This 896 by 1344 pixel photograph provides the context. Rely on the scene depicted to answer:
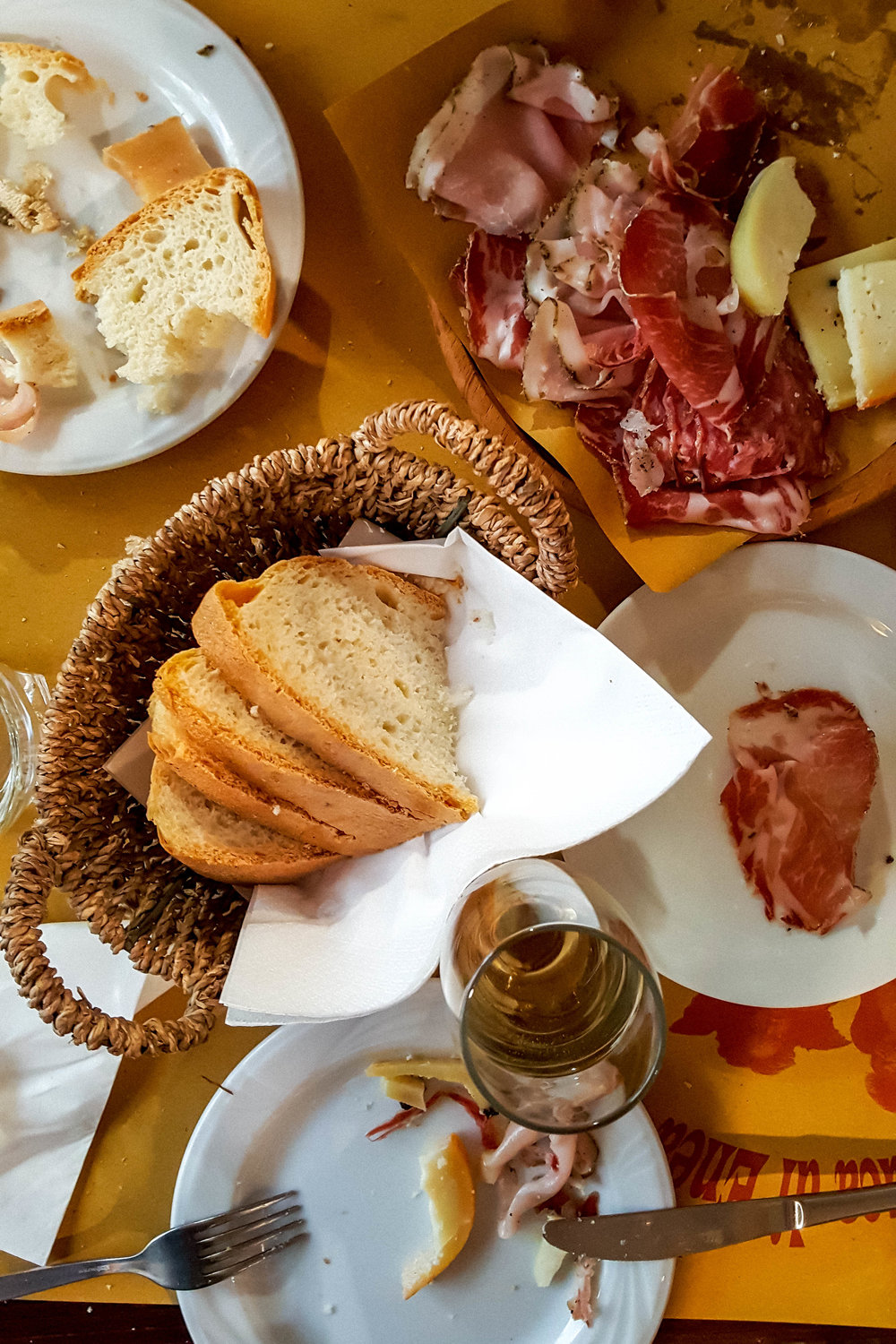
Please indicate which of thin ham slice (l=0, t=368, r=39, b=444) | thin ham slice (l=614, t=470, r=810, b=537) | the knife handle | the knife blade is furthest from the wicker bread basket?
the knife handle

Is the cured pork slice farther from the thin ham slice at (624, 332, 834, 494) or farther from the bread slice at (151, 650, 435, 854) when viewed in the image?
the bread slice at (151, 650, 435, 854)

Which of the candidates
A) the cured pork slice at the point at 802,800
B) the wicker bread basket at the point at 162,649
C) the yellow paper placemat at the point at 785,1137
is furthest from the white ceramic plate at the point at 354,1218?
the cured pork slice at the point at 802,800

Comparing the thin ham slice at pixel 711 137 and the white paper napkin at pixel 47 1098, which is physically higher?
the thin ham slice at pixel 711 137

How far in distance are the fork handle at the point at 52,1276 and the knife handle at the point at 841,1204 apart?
80cm

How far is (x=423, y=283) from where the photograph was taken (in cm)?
111

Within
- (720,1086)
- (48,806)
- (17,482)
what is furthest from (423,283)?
(720,1086)

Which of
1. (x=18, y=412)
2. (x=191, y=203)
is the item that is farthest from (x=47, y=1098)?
(x=191, y=203)

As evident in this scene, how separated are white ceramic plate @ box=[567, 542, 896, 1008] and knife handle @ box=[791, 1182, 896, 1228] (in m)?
0.23

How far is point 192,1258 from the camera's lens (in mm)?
1119

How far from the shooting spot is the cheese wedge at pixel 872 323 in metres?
1.02

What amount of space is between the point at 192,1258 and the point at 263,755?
0.67 metres

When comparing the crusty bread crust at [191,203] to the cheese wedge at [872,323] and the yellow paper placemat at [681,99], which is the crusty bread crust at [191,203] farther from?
the cheese wedge at [872,323]

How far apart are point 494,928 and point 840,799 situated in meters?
0.47

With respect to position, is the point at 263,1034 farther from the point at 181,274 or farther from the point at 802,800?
the point at 181,274
